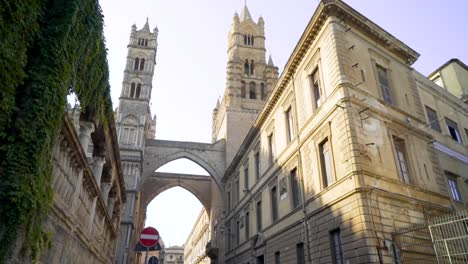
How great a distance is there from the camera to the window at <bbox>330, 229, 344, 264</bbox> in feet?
30.8

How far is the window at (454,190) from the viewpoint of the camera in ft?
40.6

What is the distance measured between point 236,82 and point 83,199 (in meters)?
27.0

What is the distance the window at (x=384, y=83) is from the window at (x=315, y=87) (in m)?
2.30

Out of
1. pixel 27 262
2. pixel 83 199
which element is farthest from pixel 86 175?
pixel 27 262

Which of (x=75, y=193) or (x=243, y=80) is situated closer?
(x=75, y=193)

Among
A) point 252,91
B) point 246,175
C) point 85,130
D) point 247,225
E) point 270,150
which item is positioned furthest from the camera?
point 252,91

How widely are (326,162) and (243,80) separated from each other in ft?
81.6

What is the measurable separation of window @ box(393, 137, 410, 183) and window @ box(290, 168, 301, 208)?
12.4 feet

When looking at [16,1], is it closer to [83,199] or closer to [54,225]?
[54,225]

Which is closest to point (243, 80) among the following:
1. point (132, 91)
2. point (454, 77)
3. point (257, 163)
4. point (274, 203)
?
point (132, 91)

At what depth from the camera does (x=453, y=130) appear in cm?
1514

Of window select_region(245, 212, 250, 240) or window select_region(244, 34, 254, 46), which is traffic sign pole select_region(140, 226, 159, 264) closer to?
window select_region(245, 212, 250, 240)

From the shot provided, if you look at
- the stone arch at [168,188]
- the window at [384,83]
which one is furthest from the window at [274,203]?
the stone arch at [168,188]

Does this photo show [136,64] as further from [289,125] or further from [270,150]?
[289,125]
